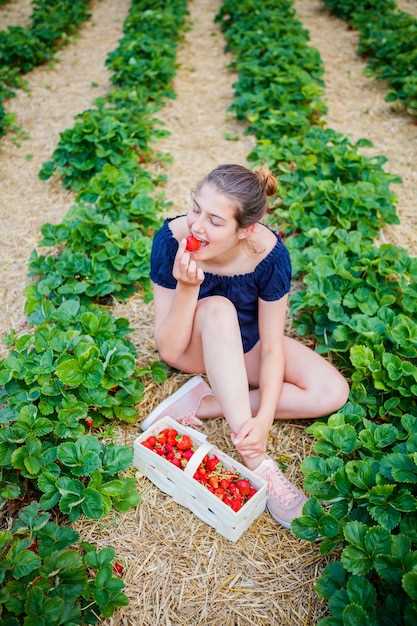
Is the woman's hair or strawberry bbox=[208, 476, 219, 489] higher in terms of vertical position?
the woman's hair

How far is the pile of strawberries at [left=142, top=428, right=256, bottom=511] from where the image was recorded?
Result: 7.73 ft

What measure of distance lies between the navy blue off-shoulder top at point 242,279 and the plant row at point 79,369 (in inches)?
19.0

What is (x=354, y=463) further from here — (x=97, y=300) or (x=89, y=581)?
(x=97, y=300)

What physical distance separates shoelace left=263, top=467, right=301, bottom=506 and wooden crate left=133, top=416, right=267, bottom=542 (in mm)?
77

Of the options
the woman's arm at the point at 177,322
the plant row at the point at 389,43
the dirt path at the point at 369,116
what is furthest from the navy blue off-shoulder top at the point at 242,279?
the plant row at the point at 389,43

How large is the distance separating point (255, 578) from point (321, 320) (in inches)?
59.3

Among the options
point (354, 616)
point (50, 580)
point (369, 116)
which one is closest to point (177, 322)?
point (50, 580)

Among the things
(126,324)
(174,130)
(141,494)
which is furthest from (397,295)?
(174,130)

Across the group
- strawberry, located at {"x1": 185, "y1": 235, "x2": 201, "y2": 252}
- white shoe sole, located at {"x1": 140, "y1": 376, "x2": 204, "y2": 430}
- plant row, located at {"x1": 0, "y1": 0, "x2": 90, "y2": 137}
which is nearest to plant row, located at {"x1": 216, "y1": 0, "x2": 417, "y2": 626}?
white shoe sole, located at {"x1": 140, "y1": 376, "x2": 204, "y2": 430}

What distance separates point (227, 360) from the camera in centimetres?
243

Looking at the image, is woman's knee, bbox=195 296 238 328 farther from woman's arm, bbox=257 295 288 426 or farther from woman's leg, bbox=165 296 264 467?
woman's arm, bbox=257 295 288 426

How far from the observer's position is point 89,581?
2.06 meters

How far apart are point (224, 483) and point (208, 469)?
107mm

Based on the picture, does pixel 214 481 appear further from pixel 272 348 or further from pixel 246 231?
pixel 246 231
